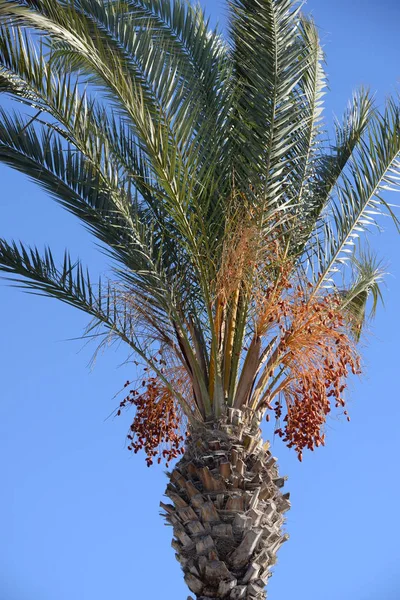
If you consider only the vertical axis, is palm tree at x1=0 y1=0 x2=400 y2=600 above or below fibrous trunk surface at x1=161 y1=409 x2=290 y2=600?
above

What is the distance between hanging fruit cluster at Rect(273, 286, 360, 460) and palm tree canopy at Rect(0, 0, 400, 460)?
0.04ft

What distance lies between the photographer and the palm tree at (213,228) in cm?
668

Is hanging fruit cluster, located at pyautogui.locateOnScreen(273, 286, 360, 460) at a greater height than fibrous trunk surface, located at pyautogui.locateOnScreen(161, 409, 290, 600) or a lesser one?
greater

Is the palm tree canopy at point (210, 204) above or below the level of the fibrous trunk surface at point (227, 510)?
above

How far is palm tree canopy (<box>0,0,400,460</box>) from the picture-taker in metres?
6.92

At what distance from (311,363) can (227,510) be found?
55.2 inches

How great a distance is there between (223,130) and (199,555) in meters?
3.54

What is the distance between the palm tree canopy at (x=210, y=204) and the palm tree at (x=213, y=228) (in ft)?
0.06

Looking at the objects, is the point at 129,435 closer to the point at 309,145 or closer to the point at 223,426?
the point at 223,426

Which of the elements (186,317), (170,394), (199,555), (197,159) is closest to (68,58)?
(197,159)

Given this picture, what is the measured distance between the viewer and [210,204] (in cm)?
772

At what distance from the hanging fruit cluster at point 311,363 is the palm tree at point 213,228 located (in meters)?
0.02

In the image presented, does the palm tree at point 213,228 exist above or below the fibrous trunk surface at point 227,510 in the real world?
above

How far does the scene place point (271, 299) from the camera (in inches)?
281
